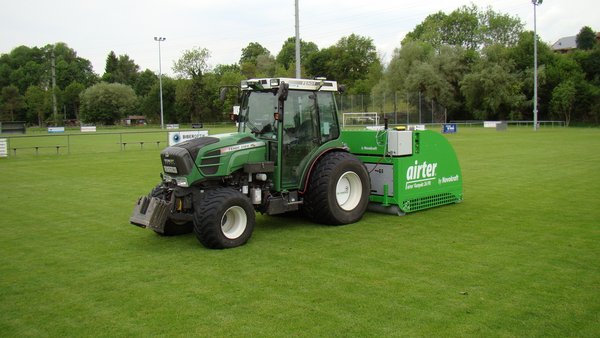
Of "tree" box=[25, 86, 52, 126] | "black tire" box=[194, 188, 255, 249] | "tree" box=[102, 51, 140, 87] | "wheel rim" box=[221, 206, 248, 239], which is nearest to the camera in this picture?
"black tire" box=[194, 188, 255, 249]

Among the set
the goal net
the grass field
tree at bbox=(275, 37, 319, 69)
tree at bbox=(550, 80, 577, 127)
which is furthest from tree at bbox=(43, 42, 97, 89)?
the grass field

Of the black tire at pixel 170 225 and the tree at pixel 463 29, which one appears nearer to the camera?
the black tire at pixel 170 225

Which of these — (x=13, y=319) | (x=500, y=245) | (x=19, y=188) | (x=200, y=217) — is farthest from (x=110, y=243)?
(x=19, y=188)

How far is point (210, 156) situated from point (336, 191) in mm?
2223

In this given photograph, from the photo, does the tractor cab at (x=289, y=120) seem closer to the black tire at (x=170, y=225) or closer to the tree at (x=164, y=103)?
the black tire at (x=170, y=225)

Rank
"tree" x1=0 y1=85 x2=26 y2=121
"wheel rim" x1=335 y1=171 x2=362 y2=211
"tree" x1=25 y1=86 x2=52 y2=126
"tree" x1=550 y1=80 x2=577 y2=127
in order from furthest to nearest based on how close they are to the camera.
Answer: "tree" x1=25 y1=86 x2=52 y2=126 < "tree" x1=0 y1=85 x2=26 y2=121 < "tree" x1=550 y1=80 x2=577 y2=127 < "wheel rim" x1=335 y1=171 x2=362 y2=211

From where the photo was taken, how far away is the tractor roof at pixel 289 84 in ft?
27.1

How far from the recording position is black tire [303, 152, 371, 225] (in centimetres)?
845

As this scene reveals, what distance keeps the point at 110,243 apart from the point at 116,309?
2.99 m

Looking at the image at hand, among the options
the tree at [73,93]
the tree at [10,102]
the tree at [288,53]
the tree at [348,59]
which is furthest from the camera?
the tree at [288,53]

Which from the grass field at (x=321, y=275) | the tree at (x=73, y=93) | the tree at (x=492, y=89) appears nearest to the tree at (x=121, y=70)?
the tree at (x=73, y=93)

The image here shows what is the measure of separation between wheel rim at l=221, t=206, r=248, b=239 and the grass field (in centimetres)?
27

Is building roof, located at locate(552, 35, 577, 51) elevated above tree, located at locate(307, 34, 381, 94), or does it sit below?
above

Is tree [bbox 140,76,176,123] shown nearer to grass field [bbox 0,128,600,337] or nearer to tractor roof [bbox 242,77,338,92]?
grass field [bbox 0,128,600,337]
